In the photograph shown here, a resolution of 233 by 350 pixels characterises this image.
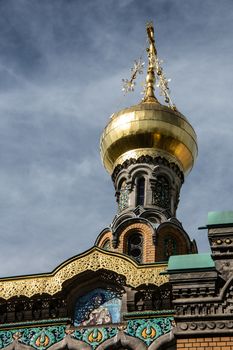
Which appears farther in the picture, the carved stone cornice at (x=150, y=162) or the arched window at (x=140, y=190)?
the carved stone cornice at (x=150, y=162)

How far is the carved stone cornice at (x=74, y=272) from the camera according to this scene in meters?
10.5

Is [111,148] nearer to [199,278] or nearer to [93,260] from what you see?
[93,260]

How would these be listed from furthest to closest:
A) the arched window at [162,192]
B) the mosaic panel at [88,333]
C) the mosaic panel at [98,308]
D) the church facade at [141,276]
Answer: the arched window at [162,192] < the mosaic panel at [98,308] < the mosaic panel at [88,333] < the church facade at [141,276]

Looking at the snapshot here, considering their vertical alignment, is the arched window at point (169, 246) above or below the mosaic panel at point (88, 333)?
above

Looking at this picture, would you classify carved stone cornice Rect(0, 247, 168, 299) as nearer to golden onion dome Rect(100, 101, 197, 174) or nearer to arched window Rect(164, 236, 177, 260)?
arched window Rect(164, 236, 177, 260)

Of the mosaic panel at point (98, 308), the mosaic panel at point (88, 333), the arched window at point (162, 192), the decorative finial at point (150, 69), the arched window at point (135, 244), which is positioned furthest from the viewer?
the decorative finial at point (150, 69)

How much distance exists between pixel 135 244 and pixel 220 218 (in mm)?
8473

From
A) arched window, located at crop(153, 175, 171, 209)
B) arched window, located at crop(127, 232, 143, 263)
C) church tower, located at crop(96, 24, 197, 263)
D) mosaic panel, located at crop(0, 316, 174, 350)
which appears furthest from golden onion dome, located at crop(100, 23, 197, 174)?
mosaic panel, located at crop(0, 316, 174, 350)

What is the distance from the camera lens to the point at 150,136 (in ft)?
55.9

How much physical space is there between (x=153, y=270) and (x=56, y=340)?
5.23 ft

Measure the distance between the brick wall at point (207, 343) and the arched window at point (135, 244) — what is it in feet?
28.5

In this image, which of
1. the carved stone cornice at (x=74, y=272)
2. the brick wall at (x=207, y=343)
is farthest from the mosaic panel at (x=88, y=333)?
the brick wall at (x=207, y=343)

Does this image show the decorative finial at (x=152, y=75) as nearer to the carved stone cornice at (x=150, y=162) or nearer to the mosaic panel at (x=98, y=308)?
the carved stone cornice at (x=150, y=162)

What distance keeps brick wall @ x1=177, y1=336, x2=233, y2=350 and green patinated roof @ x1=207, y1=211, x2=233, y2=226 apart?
1175mm
